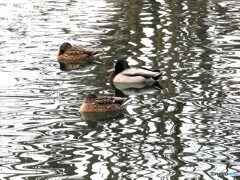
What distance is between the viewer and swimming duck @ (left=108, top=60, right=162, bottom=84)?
15.9m

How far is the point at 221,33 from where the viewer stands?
2081cm

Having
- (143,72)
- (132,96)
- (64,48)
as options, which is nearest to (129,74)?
(143,72)

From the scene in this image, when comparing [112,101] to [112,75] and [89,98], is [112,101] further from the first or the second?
[112,75]

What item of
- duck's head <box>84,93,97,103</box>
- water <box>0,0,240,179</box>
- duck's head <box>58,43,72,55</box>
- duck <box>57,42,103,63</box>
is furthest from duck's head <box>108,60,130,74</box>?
duck's head <box>84,93,97,103</box>

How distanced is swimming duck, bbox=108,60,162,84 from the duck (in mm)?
1857

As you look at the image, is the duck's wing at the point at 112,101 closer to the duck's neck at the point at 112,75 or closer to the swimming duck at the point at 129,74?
the swimming duck at the point at 129,74

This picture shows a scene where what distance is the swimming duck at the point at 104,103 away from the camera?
541 inches

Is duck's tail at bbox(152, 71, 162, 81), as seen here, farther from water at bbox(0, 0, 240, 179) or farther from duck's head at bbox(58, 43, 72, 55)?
duck's head at bbox(58, 43, 72, 55)

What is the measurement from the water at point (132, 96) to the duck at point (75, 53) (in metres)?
0.22

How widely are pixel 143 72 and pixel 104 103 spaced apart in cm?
225

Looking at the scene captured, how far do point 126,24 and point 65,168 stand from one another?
12.2 meters

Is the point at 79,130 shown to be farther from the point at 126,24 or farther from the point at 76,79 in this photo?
the point at 126,24

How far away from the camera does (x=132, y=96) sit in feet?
49.8

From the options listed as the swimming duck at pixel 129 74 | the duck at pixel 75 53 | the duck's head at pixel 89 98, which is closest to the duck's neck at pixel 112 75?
the swimming duck at pixel 129 74
